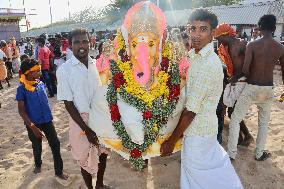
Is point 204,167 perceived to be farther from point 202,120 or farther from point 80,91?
point 80,91

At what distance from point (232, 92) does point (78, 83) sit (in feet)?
Answer: 9.59

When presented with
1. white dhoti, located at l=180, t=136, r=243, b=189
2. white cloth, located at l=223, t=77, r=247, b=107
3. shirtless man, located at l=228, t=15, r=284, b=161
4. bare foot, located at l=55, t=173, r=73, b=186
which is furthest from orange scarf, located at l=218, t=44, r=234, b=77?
bare foot, located at l=55, t=173, r=73, b=186

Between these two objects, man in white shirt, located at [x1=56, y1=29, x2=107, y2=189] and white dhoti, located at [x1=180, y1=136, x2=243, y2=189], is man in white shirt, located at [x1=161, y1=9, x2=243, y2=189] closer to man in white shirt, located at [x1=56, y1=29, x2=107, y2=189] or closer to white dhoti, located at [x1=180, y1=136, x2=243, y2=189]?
white dhoti, located at [x1=180, y1=136, x2=243, y2=189]

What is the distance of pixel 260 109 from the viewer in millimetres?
5047

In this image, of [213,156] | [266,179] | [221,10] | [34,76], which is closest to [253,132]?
[266,179]

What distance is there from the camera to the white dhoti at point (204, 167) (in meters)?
3.08

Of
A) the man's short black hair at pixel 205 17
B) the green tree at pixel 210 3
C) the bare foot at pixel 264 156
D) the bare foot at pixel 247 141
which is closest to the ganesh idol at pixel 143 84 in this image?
the man's short black hair at pixel 205 17

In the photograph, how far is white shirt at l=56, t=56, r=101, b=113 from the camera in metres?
3.48

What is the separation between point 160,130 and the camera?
3170 millimetres

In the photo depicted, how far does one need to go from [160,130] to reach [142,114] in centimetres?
27

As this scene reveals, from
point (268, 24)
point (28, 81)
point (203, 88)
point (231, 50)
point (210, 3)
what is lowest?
point (28, 81)

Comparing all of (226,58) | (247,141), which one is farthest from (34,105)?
(247,141)

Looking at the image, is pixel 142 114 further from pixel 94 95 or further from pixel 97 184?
pixel 97 184

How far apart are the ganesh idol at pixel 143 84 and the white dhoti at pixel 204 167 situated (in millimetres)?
283
